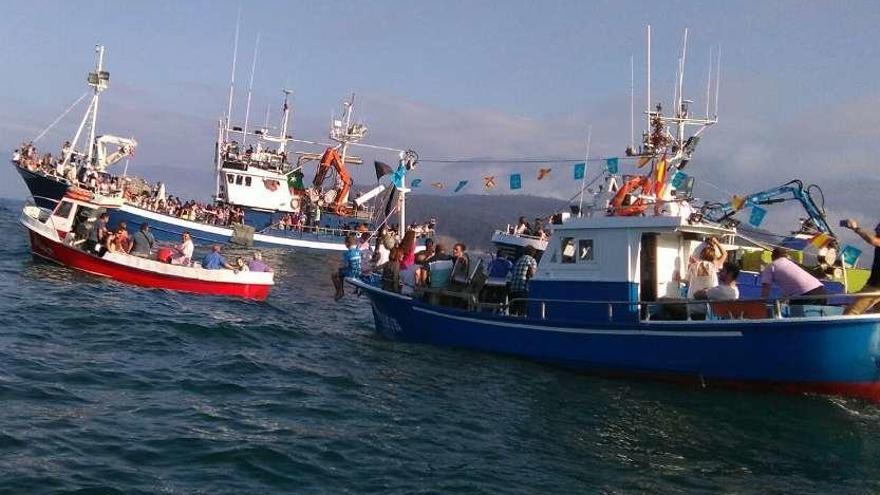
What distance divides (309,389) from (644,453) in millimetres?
5069

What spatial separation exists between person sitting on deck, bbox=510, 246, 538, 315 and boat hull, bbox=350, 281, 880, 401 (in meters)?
0.67

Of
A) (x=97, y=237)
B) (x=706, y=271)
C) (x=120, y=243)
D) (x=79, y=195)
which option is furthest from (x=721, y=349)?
(x=79, y=195)

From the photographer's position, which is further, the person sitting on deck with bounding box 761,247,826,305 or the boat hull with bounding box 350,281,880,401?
the person sitting on deck with bounding box 761,247,826,305

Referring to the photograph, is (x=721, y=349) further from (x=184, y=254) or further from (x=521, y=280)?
(x=184, y=254)

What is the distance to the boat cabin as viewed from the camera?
46.9 feet

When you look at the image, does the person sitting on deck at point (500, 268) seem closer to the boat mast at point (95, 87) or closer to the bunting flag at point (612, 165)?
the bunting flag at point (612, 165)

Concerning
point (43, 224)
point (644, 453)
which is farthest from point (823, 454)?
point (43, 224)

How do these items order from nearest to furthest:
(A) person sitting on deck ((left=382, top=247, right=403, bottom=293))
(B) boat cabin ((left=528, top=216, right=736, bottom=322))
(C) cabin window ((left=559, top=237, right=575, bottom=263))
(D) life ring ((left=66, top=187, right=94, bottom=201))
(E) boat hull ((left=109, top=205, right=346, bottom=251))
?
(B) boat cabin ((left=528, top=216, right=736, bottom=322)) → (C) cabin window ((left=559, top=237, right=575, bottom=263)) → (A) person sitting on deck ((left=382, top=247, right=403, bottom=293)) → (D) life ring ((left=66, top=187, right=94, bottom=201)) → (E) boat hull ((left=109, top=205, right=346, bottom=251))

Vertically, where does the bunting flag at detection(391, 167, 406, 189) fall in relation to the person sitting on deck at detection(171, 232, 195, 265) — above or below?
above

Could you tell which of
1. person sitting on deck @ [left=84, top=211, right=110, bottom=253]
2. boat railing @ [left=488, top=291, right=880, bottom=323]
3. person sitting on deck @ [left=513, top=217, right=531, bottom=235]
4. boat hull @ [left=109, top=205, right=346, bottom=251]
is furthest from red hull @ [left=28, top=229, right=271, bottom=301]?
boat hull @ [left=109, top=205, right=346, bottom=251]

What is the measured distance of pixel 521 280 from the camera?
1638 cm

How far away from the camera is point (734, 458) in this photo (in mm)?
9727

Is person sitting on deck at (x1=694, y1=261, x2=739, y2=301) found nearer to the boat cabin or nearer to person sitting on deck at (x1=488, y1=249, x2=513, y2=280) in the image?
the boat cabin

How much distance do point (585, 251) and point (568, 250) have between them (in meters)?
0.39
